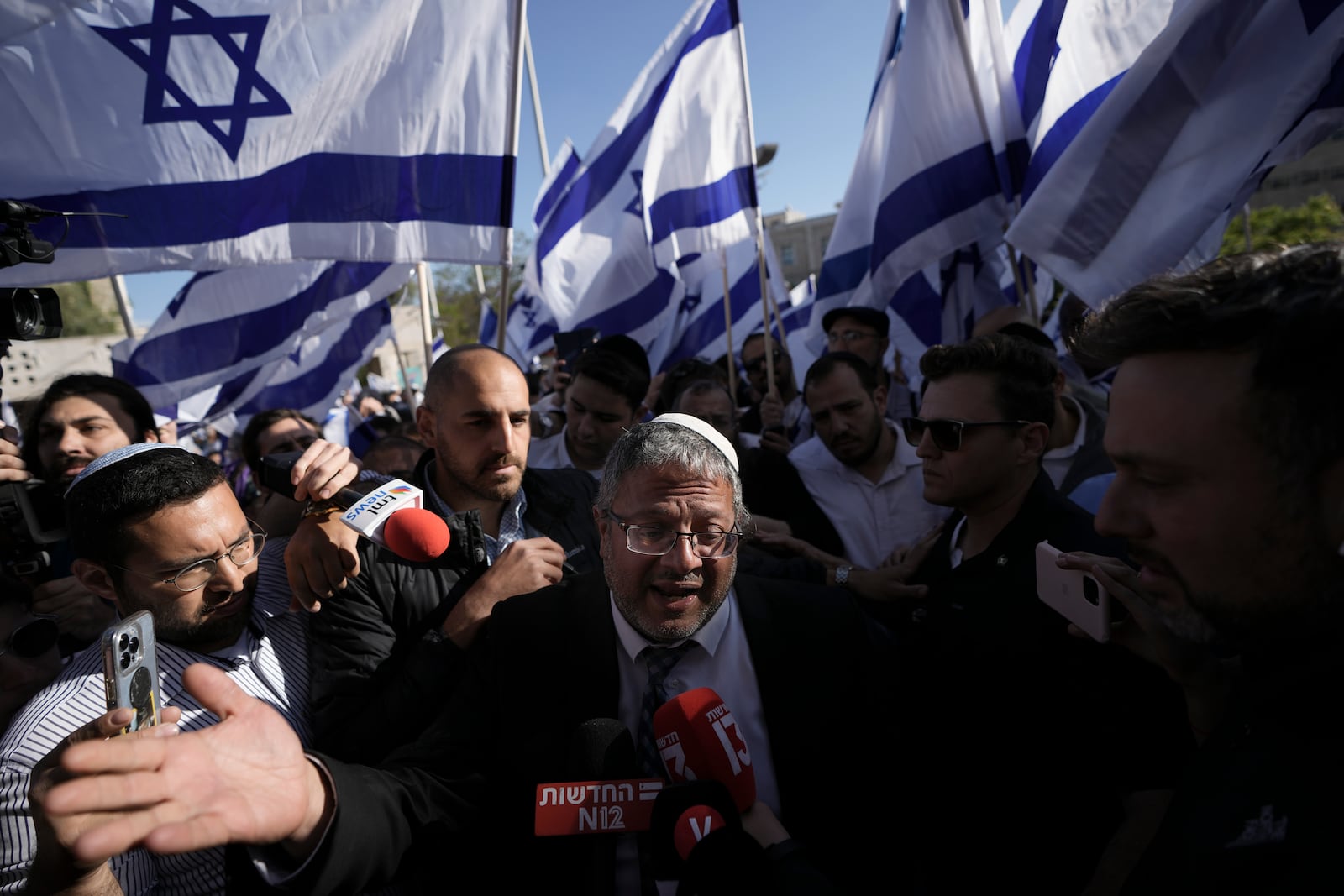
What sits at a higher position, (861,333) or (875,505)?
(861,333)

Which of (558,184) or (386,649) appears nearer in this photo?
(386,649)

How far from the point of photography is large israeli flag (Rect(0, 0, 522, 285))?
11.0ft

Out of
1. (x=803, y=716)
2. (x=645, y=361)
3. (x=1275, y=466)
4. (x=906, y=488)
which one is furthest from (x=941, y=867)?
(x=645, y=361)

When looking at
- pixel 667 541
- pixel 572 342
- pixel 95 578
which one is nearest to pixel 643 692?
pixel 667 541

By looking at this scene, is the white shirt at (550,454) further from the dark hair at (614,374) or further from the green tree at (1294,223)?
the green tree at (1294,223)

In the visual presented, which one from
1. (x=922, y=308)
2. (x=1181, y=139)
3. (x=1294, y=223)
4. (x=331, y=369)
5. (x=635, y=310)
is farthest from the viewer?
(x=1294, y=223)

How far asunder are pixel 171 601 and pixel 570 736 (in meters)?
1.12

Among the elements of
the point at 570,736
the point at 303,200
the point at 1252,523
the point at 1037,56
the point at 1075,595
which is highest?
the point at 1037,56

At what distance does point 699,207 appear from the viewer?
569cm

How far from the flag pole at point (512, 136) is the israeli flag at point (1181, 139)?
2.53 m

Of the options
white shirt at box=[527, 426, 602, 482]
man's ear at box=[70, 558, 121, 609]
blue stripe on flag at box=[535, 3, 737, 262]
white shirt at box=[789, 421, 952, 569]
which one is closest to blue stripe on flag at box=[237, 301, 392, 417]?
blue stripe on flag at box=[535, 3, 737, 262]

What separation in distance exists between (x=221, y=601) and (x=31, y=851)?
64 cm

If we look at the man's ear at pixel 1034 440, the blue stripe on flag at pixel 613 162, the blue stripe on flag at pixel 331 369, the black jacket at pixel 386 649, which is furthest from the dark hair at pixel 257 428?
the man's ear at pixel 1034 440

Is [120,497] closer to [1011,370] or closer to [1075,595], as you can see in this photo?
[1075,595]
